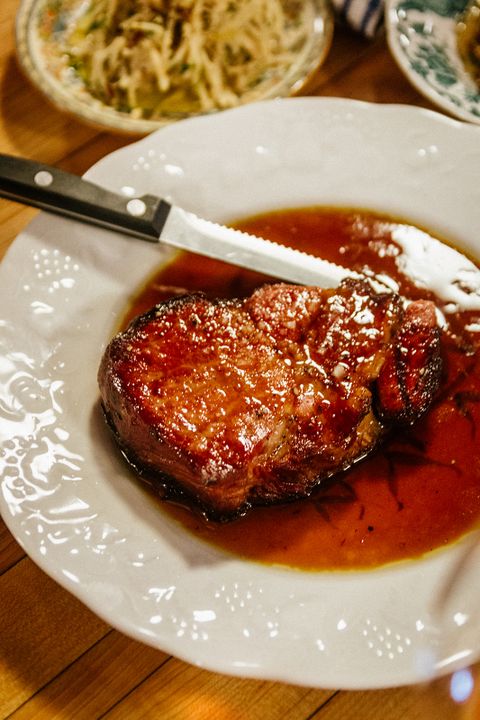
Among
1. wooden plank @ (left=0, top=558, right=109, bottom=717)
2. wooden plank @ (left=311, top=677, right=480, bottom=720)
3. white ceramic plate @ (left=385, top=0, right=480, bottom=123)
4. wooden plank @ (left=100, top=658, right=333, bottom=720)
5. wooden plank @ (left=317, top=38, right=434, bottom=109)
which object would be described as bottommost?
wooden plank @ (left=0, top=558, right=109, bottom=717)

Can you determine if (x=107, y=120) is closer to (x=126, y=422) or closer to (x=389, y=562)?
(x=126, y=422)

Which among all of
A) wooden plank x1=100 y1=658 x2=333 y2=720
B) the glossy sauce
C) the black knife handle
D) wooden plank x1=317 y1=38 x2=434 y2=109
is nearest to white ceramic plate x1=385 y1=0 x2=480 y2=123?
wooden plank x1=317 y1=38 x2=434 y2=109

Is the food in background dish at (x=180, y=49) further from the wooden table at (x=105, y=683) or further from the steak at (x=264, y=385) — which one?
the wooden table at (x=105, y=683)

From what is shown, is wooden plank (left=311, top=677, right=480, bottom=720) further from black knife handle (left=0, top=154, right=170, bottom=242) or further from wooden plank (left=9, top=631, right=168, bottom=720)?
black knife handle (left=0, top=154, right=170, bottom=242)

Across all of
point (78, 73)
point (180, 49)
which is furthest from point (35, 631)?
point (180, 49)

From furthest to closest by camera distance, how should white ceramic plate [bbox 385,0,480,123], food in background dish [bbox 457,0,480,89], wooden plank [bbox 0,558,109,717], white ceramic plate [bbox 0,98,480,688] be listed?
food in background dish [bbox 457,0,480,89] < white ceramic plate [bbox 385,0,480,123] < wooden plank [bbox 0,558,109,717] < white ceramic plate [bbox 0,98,480,688]

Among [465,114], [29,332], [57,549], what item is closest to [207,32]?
[465,114]

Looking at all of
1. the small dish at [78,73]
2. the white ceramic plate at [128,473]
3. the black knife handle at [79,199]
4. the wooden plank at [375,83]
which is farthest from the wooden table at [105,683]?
the wooden plank at [375,83]
